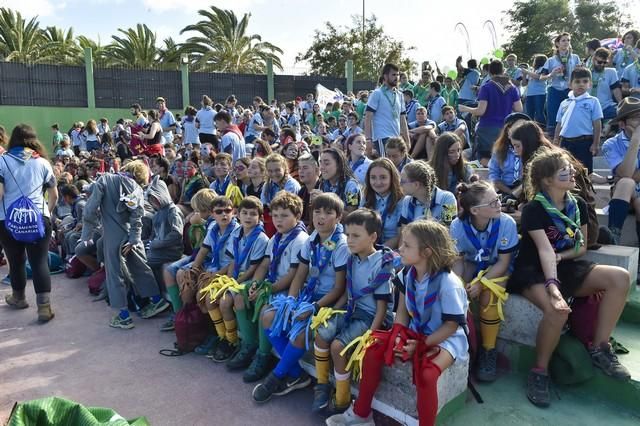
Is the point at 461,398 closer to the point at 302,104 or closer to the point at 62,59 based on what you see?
the point at 302,104

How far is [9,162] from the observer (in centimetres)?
509

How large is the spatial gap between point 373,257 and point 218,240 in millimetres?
1839

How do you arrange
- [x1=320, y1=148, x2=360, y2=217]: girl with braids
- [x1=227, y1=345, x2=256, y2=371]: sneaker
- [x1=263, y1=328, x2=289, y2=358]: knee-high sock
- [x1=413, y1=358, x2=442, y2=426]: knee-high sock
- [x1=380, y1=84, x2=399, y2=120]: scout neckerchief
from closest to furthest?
[x1=413, y1=358, x2=442, y2=426]: knee-high sock → [x1=263, y1=328, x2=289, y2=358]: knee-high sock → [x1=227, y1=345, x2=256, y2=371]: sneaker → [x1=320, y1=148, x2=360, y2=217]: girl with braids → [x1=380, y1=84, x2=399, y2=120]: scout neckerchief

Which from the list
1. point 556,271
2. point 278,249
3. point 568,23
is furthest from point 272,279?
point 568,23

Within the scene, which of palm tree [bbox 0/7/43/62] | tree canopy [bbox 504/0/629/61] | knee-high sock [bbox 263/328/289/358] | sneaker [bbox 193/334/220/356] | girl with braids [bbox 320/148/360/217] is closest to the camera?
knee-high sock [bbox 263/328/289/358]

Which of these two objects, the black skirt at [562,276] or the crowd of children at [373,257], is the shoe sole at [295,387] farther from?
the black skirt at [562,276]

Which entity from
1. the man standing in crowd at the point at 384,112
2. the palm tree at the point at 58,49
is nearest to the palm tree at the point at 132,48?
the palm tree at the point at 58,49

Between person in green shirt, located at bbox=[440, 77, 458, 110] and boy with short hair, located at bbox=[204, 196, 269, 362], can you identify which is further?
person in green shirt, located at bbox=[440, 77, 458, 110]

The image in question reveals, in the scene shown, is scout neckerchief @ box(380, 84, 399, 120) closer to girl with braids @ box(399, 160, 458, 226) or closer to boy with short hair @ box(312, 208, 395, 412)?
girl with braids @ box(399, 160, 458, 226)

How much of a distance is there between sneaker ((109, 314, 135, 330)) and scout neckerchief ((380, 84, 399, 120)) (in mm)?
4065

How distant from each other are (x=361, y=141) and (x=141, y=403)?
359cm

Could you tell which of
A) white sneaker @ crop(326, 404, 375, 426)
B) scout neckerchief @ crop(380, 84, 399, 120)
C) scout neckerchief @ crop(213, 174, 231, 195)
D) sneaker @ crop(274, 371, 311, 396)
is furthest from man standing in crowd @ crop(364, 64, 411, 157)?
white sneaker @ crop(326, 404, 375, 426)

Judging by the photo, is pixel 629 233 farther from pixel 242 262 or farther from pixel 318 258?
pixel 242 262

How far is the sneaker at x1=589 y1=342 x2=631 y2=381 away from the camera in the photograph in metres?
2.98
